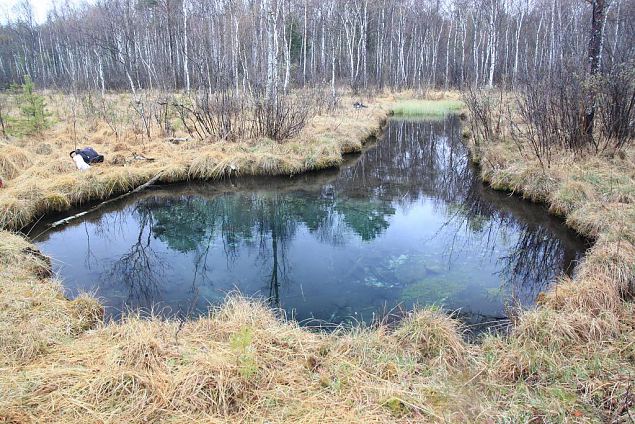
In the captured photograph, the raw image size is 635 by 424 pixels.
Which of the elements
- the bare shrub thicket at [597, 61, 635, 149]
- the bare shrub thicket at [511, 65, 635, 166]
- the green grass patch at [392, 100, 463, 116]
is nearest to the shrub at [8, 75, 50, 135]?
the bare shrub thicket at [511, 65, 635, 166]

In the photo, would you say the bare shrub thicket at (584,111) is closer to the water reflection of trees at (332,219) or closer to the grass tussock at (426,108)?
the water reflection of trees at (332,219)

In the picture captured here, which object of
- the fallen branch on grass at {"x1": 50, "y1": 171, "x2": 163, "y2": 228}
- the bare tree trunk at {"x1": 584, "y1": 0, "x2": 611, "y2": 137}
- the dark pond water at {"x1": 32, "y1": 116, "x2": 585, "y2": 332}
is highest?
the bare tree trunk at {"x1": 584, "y1": 0, "x2": 611, "y2": 137}

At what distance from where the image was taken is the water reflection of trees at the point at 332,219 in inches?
252

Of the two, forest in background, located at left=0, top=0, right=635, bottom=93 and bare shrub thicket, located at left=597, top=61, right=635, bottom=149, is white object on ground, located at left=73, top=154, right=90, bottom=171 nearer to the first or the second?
bare shrub thicket, located at left=597, top=61, right=635, bottom=149

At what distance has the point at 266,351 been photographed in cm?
362

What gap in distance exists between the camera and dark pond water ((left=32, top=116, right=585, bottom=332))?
5.52 meters

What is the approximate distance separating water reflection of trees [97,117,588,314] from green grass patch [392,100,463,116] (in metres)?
12.8

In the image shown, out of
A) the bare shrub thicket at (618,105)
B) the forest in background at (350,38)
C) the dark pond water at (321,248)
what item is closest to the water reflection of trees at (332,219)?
the dark pond water at (321,248)

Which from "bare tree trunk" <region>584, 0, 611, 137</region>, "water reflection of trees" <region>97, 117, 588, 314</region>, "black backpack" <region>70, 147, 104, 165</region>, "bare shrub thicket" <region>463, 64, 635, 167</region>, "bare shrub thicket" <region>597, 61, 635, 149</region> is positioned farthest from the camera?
"black backpack" <region>70, 147, 104, 165</region>

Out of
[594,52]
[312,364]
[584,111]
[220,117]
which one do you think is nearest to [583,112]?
[584,111]

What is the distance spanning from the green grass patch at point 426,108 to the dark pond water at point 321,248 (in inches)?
567

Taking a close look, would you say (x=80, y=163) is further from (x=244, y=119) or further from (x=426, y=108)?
(x=426, y=108)

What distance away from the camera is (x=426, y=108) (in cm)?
2517

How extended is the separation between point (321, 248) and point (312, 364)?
3622 mm
